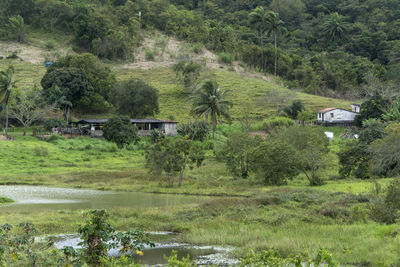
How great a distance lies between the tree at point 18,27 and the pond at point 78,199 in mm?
83611

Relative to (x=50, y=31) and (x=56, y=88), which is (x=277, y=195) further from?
(x=50, y=31)

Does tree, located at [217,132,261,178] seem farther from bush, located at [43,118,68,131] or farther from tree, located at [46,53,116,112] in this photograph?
tree, located at [46,53,116,112]

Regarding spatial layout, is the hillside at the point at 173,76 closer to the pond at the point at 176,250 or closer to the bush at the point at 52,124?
the bush at the point at 52,124

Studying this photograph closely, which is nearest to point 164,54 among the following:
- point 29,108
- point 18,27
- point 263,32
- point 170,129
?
point 263,32

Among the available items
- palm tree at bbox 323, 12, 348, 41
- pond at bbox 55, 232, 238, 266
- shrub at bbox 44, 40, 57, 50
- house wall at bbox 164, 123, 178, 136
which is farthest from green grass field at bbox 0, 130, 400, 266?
palm tree at bbox 323, 12, 348, 41

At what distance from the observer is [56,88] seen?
68.2 metres

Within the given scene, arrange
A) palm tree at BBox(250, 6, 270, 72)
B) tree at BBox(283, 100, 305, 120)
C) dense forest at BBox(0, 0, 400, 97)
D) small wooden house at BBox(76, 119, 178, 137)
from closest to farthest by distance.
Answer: small wooden house at BBox(76, 119, 178, 137), tree at BBox(283, 100, 305, 120), dense forest at BBox(0, 0, 400, 97), palm tree at BBox(250, 6, 270, 72)

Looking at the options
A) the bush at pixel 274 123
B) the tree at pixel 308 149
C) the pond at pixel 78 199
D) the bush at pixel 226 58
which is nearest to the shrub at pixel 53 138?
the pond at pixel 78 199

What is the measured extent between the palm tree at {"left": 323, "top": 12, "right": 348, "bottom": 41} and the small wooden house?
77112 millimetres

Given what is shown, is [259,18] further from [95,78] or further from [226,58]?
[95,78]

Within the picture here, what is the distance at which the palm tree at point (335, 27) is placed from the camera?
432 ft

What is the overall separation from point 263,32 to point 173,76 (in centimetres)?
3708

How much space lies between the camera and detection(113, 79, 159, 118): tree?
74.2 meters

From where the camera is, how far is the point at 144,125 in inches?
2825
